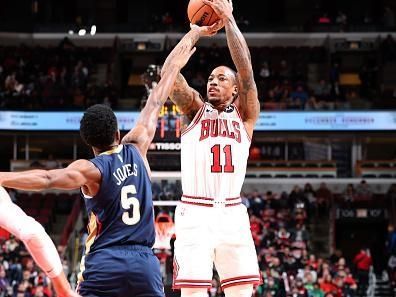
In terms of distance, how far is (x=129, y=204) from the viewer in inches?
222

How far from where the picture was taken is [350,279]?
1917 cm

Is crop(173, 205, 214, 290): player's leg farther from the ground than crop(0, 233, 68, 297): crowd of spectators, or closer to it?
farther from the ground

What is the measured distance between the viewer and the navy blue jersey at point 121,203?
5.61 meters

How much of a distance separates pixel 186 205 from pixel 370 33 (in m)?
25.7

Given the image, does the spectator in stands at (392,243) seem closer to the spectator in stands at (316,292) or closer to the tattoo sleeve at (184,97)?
the spectator in stands at (316,292)

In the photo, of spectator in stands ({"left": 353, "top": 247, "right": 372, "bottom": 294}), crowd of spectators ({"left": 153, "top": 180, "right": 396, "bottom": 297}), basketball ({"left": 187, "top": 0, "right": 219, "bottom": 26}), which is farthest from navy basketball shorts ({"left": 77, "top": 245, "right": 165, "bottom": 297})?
spectator in stands ({"left": 353, "top": 247, "right": 372, "bottom": 294})

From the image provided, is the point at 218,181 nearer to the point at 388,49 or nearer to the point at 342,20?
the point at 388,49

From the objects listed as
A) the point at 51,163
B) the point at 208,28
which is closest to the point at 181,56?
the point at 208,28

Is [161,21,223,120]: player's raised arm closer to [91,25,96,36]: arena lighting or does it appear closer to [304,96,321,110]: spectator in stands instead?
[304,96,321,110]: spectator in stands

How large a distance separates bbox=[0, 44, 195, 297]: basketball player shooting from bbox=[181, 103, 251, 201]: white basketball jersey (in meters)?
2.22

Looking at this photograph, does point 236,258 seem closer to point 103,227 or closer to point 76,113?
point 103,227

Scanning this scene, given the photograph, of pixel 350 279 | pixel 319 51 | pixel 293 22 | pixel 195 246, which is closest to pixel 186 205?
pixel 195 246

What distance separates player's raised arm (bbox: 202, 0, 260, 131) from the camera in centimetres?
816

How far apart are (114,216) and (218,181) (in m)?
2.45
